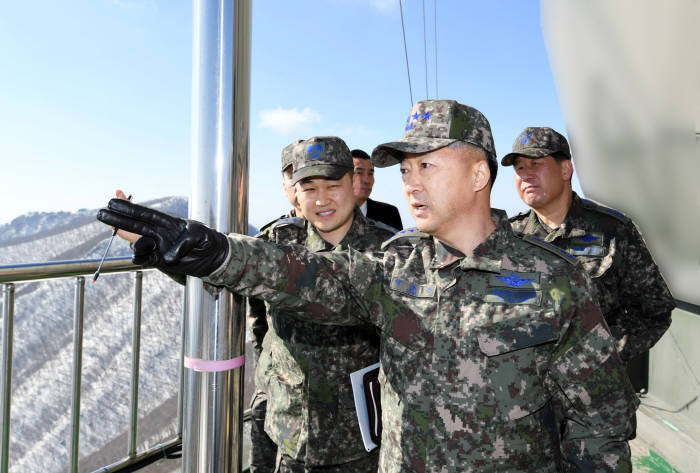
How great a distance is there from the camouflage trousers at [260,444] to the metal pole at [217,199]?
1044 millimetres

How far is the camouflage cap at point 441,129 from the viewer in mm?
1462

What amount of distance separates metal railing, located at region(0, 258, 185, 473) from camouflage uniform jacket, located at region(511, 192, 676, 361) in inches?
110

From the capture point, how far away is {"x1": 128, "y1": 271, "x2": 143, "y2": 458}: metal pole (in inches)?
112

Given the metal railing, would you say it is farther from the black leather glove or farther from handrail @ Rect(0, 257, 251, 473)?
the black leather glove

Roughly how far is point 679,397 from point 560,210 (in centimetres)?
243

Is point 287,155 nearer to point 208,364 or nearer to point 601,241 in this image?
point 208,364

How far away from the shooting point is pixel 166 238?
1.19 meters

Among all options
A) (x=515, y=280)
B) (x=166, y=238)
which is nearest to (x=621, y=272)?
(x=515, y=280)

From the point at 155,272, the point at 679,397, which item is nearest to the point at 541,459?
the point at 155,272

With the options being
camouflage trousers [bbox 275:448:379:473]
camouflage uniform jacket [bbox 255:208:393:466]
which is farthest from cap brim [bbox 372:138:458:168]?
camouflage trousers [bbox 275:448:379:473]

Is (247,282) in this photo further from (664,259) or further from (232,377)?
(664,259)

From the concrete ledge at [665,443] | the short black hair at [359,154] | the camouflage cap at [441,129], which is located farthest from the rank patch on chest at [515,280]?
the concrete ledge at [665,443]

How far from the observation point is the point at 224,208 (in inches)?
52.2

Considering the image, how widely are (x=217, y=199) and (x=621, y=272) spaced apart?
105 inches
